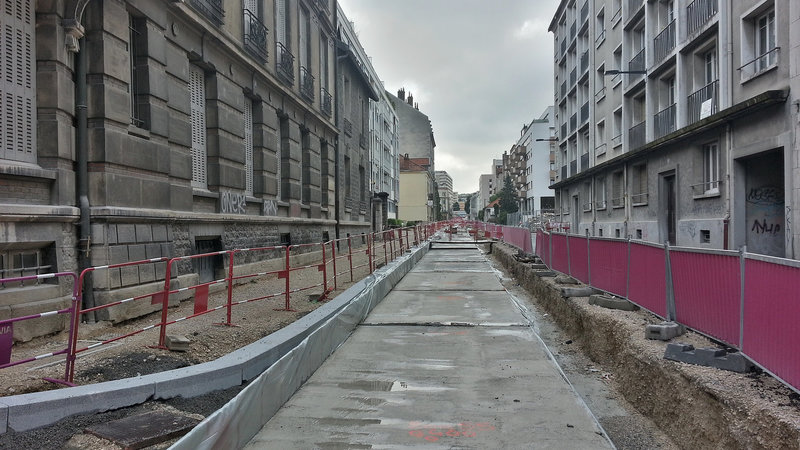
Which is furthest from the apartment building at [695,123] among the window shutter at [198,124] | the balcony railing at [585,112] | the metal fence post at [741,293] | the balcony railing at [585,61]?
the window shutter at [198,124]

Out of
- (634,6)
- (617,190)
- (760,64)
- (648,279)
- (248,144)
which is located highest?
(634,6)

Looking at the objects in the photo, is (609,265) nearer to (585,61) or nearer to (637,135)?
(637,135)

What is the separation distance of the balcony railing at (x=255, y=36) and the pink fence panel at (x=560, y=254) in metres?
9.07

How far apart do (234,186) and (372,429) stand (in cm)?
890

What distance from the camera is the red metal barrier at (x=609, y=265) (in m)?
7.27

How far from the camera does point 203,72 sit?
11.0m

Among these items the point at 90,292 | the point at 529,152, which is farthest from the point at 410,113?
the point at 90,292

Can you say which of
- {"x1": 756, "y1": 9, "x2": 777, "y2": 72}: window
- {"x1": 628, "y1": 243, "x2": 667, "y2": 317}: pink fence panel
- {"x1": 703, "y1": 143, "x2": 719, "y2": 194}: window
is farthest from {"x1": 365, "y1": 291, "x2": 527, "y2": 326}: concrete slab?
{"x1": 756, "y1": 9, "x2": 777, "y2": 72}: window

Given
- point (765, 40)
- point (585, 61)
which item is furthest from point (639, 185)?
point (585, 61)

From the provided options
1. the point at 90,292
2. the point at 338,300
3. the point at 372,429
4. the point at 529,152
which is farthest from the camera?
the point at 529,152

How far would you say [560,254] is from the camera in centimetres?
1174

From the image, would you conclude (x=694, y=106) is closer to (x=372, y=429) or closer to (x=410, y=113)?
(x=372, y=429)

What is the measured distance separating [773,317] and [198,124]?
10.6m

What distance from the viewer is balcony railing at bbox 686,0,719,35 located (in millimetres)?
15484
